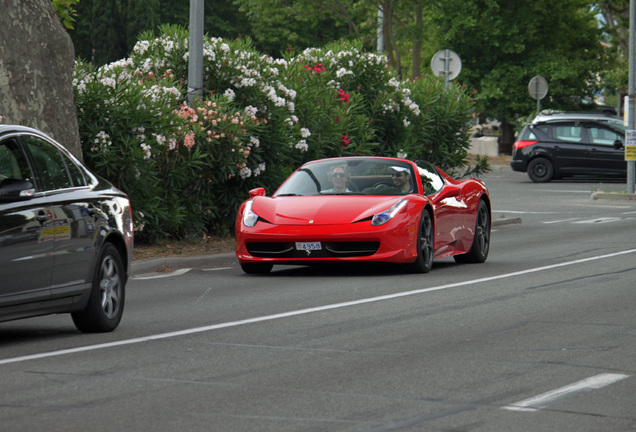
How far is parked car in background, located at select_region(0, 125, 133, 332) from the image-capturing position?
8.20 m

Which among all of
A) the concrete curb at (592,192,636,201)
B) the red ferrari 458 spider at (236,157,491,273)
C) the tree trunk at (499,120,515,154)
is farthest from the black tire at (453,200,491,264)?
the tree trunk at (499,120,515,154)

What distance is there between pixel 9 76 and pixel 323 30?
54481mm

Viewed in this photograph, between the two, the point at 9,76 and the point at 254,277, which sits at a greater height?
the point at 9,76

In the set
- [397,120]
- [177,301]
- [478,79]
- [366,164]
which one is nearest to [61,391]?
[177,301]

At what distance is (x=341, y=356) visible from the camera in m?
8.08

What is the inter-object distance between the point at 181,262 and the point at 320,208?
2.41 metres

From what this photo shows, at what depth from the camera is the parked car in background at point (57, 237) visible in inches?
323

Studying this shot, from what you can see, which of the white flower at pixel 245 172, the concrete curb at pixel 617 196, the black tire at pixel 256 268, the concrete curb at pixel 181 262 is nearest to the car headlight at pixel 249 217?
the black tire at pixel 256 268

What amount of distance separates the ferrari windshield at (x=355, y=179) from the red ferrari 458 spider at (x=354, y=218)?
0.4 inches

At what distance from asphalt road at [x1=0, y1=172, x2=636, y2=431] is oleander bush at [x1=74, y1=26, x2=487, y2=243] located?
248cm

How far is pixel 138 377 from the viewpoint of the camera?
7242 millimetres

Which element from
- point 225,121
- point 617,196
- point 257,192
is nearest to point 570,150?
point 617,196

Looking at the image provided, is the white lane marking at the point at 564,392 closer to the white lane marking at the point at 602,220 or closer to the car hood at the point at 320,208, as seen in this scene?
the car hood at the point at 320,208

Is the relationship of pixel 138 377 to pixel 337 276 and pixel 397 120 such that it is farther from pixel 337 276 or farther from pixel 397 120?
pixel 397 120
